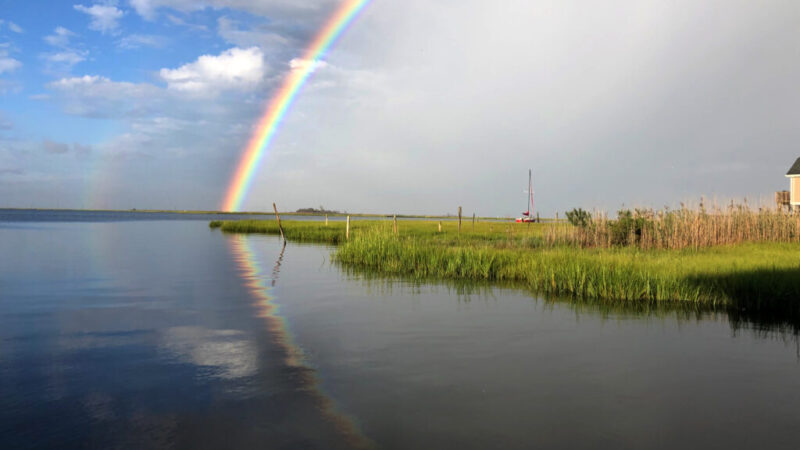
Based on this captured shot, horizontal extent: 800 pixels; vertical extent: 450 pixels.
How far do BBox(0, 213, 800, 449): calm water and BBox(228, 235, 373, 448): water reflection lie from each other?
4 cm

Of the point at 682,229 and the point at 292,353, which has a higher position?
the point at 682,229

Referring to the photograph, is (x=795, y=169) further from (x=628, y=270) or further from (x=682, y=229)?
(x=628, y=270)

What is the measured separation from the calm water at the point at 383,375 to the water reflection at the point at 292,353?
0.04 m

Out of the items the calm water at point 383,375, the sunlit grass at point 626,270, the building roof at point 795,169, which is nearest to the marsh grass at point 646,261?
the sunlit grass at point 626,270

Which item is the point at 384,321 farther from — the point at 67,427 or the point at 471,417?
the point at 67,427

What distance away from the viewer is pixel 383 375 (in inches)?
339

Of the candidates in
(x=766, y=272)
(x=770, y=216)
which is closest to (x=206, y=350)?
(x=766, y=272)

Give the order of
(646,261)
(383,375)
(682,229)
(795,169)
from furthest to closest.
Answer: (795,169), (682,229), (646,261), (383,375)

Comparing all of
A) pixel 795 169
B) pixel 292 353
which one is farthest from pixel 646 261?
pixel 795 169

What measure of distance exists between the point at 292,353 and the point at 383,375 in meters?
2.25

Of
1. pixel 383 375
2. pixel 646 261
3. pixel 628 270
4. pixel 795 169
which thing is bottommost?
pixel 383 375

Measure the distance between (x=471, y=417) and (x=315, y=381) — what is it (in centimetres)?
270

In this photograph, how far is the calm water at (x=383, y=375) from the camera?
6332mm

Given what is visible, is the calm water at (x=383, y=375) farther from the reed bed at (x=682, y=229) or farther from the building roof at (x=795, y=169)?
the building roof at (x=795, y=169)
